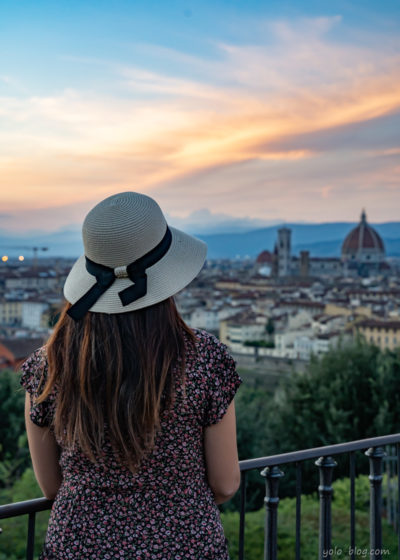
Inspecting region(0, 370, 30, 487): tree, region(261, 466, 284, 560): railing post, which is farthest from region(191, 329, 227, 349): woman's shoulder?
region(0, 370, 30, 487): tree

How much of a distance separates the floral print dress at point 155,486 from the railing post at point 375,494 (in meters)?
0.74

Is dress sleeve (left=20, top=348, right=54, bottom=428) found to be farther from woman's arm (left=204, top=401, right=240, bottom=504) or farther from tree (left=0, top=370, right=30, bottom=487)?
tree (left=0, top=370, right=30, bottom=487)

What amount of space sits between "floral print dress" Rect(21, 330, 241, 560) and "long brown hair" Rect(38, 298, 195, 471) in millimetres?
26

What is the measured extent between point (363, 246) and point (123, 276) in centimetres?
10419

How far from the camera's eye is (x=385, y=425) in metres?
11.2

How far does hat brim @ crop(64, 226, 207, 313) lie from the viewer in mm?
937

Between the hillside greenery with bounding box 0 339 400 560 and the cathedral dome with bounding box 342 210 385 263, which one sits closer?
the hillside greenery with bounding box 0 339 400 560

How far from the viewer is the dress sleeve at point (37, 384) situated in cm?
97

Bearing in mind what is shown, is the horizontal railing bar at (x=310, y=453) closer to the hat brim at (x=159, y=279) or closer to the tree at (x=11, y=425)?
the hat brim at (x=159, y=279)

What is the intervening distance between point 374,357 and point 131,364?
12790mm

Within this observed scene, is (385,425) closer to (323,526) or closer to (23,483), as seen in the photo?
(23,483)

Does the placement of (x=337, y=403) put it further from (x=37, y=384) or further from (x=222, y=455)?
(x=37, y=384)

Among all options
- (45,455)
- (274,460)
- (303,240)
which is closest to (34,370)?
(45,455)

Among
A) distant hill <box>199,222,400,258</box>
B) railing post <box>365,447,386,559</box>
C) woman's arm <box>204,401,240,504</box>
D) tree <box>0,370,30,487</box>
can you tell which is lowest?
tree <box>0,370,30,487</box>
